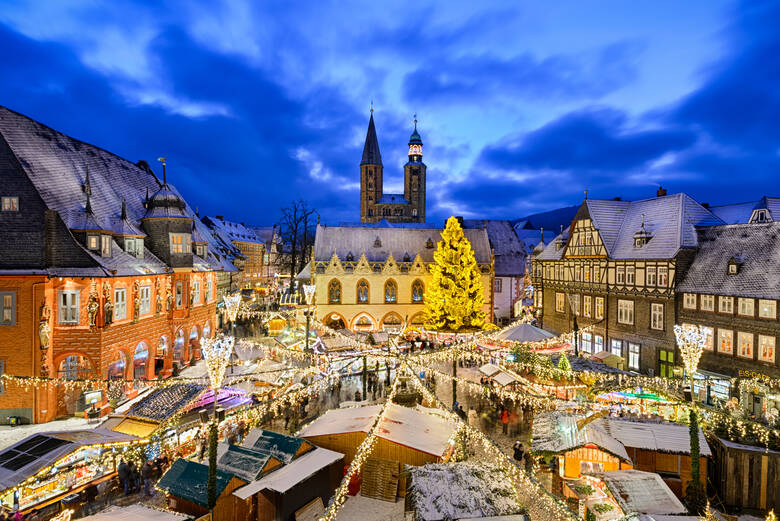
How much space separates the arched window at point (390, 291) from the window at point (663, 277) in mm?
22569

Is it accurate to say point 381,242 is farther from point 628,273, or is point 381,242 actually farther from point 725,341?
point 725,341

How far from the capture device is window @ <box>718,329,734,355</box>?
2308 cm

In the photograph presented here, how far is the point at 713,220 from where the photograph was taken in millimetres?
28922

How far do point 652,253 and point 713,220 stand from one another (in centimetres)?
501

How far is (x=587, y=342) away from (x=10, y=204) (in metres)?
37.0

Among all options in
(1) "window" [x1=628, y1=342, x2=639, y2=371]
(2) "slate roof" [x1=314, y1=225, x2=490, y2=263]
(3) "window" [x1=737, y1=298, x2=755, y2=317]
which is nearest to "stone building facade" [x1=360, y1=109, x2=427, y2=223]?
(2) "slate roof" [x1=314, y1=225, x2=490, y2=263]

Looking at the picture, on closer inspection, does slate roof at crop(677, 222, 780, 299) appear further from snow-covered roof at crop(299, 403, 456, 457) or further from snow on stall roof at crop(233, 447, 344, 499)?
snow on stall roof at crop(233, 447, 344, 499)

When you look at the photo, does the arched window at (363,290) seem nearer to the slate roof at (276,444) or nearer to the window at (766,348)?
the slate roof at (276,444)

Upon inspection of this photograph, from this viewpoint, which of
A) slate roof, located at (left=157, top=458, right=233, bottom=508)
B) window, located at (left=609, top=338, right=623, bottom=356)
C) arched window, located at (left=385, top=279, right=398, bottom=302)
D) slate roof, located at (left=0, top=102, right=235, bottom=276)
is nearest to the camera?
slate roof, located at (left=157, top=458, right=233, bottom=508)

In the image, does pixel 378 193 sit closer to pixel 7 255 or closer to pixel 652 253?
pixel 652 253

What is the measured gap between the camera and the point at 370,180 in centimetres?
10212

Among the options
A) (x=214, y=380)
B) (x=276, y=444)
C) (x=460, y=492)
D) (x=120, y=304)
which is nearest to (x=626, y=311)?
(x=460, y=492)

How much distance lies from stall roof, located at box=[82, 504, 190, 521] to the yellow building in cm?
2974

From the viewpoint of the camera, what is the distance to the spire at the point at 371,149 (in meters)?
103
